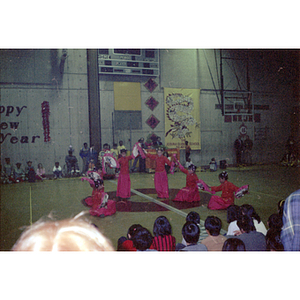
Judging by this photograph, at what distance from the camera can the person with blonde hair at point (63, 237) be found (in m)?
3.05

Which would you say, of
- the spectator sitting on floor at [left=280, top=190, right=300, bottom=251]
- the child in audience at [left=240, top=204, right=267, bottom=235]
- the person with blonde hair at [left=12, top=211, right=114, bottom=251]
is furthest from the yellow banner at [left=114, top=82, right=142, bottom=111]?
the spectator sitting on floor at [left=280, top=190, right=300, bottom=251]

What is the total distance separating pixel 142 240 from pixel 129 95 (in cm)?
728

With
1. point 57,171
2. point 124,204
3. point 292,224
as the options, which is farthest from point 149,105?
point 292,224

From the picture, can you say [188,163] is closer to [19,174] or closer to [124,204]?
[124,204]

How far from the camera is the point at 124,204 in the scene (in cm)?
489

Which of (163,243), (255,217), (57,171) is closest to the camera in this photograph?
(163,243)

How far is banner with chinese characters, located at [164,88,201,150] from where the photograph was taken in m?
8.46

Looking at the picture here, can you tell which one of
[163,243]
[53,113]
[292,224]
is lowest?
[163,243]

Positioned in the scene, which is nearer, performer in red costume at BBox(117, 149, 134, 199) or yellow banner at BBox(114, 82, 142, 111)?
performer in red costume at BBox(117, 149, 134, 199)

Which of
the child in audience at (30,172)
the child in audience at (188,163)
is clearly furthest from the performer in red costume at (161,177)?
the child in audience at (30,172)

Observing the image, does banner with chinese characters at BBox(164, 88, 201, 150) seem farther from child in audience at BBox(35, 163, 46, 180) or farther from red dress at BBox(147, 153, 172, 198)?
child in audience at BBox(35, 163, 46, 180)

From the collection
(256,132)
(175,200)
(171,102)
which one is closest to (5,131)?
(171,102)

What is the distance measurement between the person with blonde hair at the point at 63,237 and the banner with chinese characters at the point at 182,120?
16.1ft

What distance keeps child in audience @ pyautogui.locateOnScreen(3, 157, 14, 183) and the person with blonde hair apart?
13.7 ft
